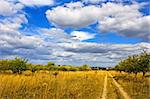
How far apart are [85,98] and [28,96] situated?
3230 millimetres

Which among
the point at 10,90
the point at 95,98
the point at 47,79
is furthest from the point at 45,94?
the point at 47,79

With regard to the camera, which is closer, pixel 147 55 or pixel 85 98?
pixel 85 98

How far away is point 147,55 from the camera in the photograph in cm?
4159

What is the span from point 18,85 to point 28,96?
5.39 feet

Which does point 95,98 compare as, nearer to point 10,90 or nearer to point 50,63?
point 10,90

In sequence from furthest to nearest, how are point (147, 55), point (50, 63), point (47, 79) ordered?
point (50, 63)
point (147, 55)
point (47, 79)

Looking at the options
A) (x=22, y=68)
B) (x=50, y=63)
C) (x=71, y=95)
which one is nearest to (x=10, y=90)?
(x=71, y=95)

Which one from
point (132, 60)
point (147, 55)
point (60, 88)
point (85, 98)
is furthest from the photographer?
point (132, 60)

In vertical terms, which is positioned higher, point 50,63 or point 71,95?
point 50,63

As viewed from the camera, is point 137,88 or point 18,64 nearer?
point 137,88

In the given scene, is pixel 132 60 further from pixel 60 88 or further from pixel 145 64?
pixel 60 88

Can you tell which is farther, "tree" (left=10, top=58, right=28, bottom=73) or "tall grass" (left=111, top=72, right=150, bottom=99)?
"tree" (left=10, top=58, right=28, bottom=73)

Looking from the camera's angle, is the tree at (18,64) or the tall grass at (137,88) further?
the tree at (18,64)

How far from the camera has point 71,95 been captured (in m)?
17.0
